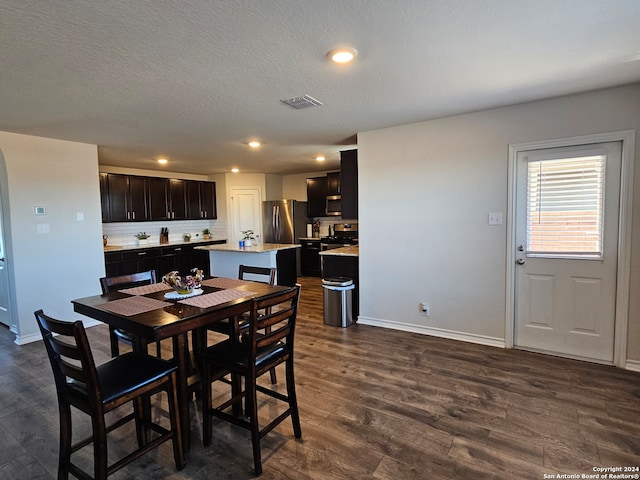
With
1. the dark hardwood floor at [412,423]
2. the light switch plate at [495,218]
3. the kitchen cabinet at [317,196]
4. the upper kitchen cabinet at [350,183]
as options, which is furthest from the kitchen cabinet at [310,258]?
the light switch plate at [495,218]

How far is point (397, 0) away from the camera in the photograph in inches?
64.1

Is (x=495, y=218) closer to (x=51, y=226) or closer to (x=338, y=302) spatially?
(x=338, y=302)

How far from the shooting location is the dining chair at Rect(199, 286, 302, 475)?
1842 millimetres

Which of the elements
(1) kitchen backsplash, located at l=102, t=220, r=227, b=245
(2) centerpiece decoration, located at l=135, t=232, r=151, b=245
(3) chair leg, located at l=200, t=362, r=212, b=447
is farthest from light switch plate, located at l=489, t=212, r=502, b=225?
(2) centerpiece decoration, located at l=135, t=232, r=151, b=245

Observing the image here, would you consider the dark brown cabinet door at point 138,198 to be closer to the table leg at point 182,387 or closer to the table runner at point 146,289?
the table runner at point 146,289

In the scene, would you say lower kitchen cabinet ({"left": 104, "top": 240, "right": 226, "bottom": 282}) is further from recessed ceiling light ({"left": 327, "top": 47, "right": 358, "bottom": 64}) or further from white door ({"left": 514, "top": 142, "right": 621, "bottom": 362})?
white door ({"left": 514, "top": 142, "right": 621, "bottom": 362})

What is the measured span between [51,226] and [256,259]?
2.68 m

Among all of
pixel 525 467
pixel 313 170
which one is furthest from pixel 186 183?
pixel 525 467

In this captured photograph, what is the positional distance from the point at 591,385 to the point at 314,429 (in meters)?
2.21

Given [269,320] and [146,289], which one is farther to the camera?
[146,289]

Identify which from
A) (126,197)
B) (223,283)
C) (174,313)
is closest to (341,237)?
(126,197)

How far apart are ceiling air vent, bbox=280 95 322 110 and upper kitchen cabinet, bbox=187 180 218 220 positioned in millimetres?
4840

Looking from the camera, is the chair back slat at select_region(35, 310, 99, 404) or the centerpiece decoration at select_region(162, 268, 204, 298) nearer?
the chair back slat at select_region(35, 310, 99, 404)

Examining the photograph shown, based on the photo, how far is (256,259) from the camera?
5.56 m
